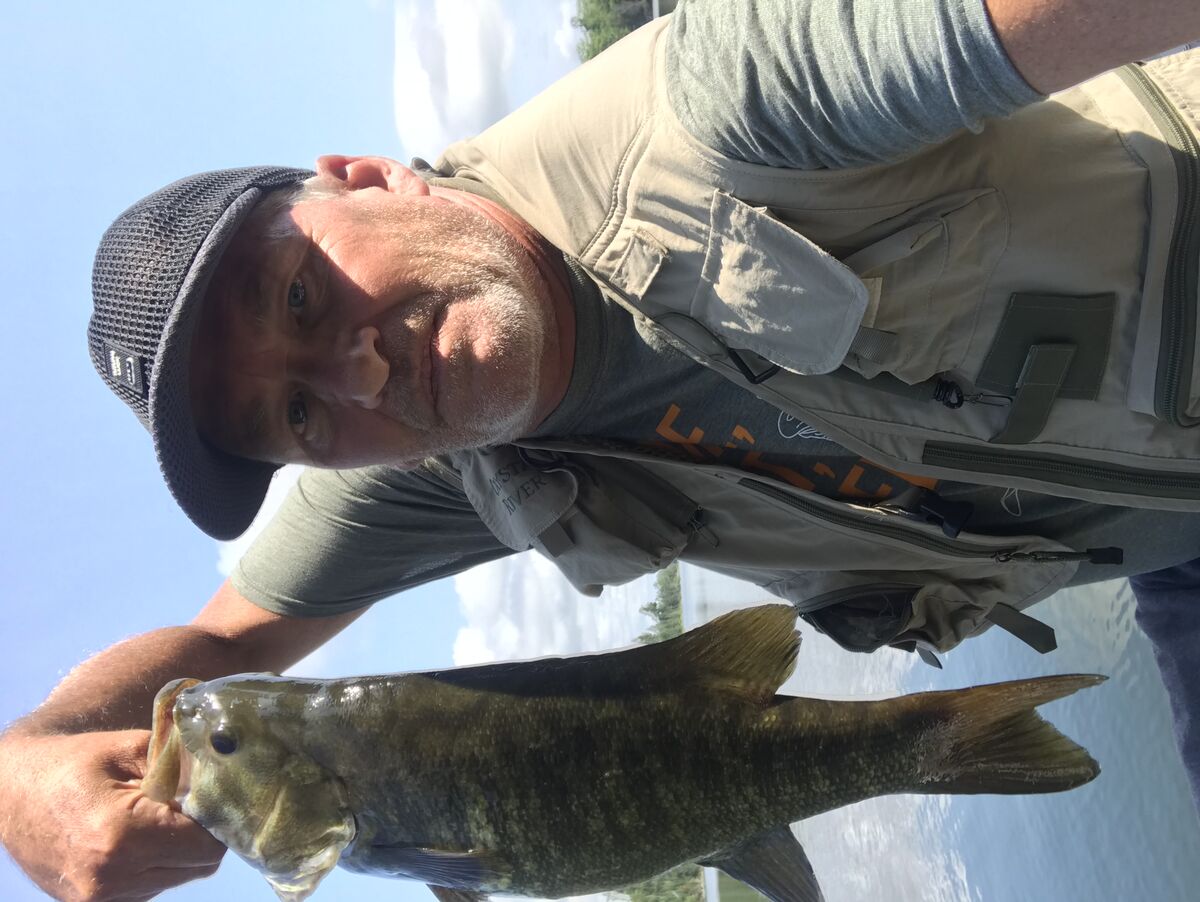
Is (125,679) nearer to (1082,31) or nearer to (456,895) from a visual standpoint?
(456,895)

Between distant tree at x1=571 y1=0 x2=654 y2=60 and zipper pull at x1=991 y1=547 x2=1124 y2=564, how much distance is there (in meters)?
31.2

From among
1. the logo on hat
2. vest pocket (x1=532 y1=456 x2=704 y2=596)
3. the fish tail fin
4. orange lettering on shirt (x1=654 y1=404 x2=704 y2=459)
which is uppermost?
the logo on hat

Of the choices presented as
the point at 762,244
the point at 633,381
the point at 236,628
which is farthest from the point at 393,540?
the point at 762,244

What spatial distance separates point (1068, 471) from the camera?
2250 millimetres

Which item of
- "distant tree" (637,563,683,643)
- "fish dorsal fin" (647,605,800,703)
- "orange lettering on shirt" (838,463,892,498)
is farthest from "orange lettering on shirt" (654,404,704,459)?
"distant tree" (637,563,683,643)

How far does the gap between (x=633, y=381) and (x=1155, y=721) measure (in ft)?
11.7

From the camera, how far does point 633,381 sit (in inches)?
104

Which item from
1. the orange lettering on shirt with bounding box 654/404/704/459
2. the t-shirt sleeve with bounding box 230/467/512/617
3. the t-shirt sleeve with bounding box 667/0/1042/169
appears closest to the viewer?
the t-shirt sleeve with bounding box 667/0/1042/169

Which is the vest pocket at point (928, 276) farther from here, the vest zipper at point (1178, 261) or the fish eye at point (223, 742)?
the fish eye at point (223, 742)

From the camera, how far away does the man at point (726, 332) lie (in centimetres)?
189

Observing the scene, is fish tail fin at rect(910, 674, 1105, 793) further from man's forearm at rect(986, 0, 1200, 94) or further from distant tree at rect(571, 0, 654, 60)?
distant tree at rect(571, 0, 654, 60)

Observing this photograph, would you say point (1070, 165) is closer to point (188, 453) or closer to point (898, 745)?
point (898, 745)

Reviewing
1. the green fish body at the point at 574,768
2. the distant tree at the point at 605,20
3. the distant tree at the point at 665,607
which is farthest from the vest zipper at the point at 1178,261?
the distant tree at the point at 605,20

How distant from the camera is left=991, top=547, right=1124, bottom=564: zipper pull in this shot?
2.66m
